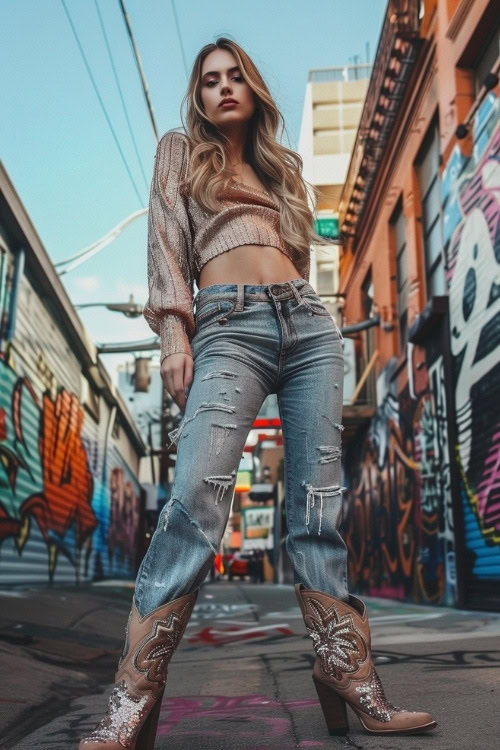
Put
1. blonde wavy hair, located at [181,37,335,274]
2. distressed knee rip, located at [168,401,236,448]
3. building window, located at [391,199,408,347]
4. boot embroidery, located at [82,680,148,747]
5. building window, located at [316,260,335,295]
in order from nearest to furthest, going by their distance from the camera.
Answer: boot embroidery, located at [82,680,148,747] < distressed knee rip, located at [168,401,236,448] < blonde wavy hair, located at [181,37,335,274] < building window, located at [391,199,408,347] < building window, located at [316,260,335,295]

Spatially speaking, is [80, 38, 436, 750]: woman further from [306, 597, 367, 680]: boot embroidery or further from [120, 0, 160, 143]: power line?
[120, 0, 160, 143]: power line

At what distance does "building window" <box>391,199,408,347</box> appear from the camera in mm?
11992

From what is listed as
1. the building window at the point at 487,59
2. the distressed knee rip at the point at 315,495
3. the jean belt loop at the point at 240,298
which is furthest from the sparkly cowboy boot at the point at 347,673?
the building window at the point at 487,59

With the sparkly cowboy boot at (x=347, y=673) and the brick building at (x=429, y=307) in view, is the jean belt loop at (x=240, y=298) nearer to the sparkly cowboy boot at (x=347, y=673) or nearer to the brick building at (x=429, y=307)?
the sparkly cowboy boot at (x=347, y=673)

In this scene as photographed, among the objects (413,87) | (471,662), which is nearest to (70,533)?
(413,87)

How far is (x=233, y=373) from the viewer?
205 cm

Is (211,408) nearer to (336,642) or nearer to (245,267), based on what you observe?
(245,267)

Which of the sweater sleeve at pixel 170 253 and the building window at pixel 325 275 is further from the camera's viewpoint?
the building window at pixel 325 275

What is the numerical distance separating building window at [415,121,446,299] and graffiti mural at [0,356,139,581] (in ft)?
17.8

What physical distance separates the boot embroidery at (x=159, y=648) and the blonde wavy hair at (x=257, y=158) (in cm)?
113

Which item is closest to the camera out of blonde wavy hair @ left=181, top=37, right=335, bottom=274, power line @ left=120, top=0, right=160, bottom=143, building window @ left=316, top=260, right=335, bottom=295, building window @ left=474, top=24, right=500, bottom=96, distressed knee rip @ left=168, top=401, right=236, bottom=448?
distressed knee rip @ left=168, top=401, right=236, bottom=448

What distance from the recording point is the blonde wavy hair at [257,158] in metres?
2.26

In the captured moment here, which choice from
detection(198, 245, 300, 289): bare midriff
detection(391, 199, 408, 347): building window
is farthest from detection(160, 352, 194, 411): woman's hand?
detection(391, 199, 408, 347): building window

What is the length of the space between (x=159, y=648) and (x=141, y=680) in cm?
8
